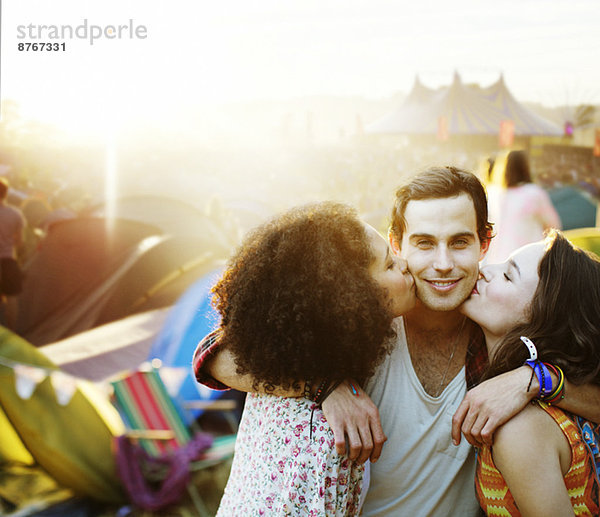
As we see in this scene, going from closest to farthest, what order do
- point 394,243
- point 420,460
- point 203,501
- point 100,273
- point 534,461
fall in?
1. point 534,461
2. point 420,460
3. point 394,243
4. point 203,501
5. point 100,273

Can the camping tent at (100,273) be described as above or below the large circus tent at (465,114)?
below

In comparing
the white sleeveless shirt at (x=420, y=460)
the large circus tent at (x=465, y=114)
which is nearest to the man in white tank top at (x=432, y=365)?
the white sleeveless shirt at (x=420, y=460)

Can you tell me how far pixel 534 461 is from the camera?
113 centimetres

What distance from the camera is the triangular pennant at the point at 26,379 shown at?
9.28 ft

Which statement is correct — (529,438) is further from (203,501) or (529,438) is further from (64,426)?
(64,426)

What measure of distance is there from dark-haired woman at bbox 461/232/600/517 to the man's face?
2.3 inches

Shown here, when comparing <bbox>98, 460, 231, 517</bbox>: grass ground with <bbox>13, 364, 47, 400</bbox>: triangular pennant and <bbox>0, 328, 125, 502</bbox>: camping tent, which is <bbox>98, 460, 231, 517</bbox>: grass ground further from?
<bbox>13, 364, 47, 400</bbox>: triangular pennant

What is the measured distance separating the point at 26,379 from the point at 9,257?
2716mm

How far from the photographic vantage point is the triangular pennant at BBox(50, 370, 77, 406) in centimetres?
281

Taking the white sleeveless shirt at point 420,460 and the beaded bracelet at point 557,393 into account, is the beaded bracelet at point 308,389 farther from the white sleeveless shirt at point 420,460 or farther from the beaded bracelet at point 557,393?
the beaded bracelet at point 557,393

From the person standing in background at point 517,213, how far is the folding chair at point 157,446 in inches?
83.1

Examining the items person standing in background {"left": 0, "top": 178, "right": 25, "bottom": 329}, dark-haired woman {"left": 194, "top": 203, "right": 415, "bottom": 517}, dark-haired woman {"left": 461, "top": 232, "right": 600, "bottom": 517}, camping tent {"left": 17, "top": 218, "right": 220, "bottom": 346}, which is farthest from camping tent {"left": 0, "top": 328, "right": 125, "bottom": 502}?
person standing in background {"left": 0, "top": 178, "right": 25, "bottom": 329}

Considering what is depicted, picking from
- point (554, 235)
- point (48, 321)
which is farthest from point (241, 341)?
point (48, 321)

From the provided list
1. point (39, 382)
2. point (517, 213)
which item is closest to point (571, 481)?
point (39, 382)
